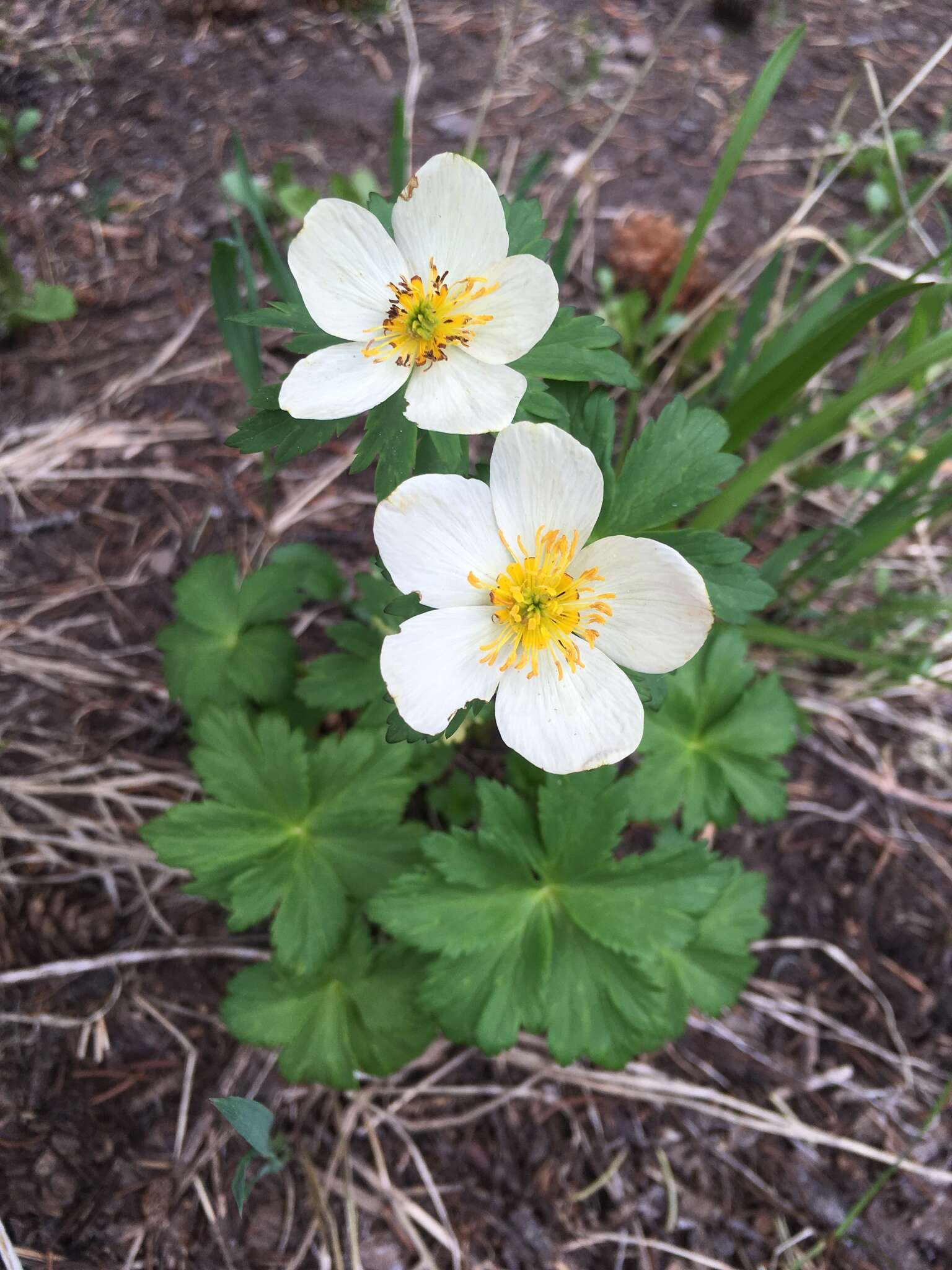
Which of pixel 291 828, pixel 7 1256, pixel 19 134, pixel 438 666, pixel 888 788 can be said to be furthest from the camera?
pixel 19 134

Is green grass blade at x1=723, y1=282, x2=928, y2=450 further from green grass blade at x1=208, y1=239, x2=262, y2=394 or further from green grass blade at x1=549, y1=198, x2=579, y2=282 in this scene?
green grass blade at x1=208, y1=239, x2=262, y2=394

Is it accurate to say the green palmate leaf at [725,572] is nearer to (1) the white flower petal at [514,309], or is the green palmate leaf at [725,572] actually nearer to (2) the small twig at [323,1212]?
(1) the white flower petal at [514,309]

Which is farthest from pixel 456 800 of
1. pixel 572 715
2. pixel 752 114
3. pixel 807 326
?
pixel 752 114

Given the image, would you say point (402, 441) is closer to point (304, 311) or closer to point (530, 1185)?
point (304, 311)

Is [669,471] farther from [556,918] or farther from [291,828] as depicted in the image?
[291,828]

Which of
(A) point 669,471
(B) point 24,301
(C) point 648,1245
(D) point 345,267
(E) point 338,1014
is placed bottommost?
(C) point 648,1245

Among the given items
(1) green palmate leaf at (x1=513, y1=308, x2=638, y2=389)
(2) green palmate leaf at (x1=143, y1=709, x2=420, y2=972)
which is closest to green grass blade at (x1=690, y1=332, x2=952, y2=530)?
(1) green palmate leaf at (x1=513, y1=308, x2=638, y2=389)

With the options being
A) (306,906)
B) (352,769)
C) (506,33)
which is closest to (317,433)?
(352,769)
